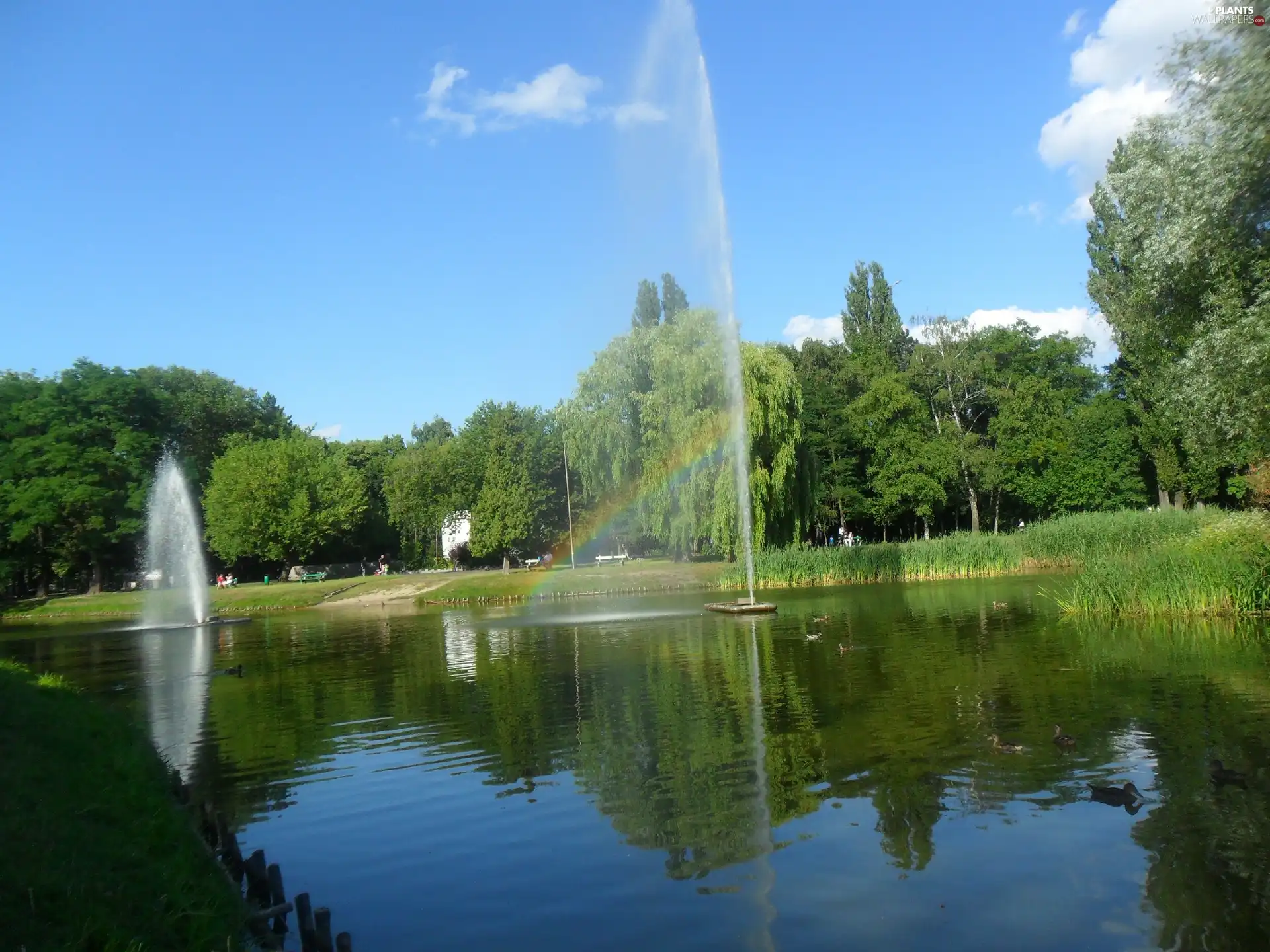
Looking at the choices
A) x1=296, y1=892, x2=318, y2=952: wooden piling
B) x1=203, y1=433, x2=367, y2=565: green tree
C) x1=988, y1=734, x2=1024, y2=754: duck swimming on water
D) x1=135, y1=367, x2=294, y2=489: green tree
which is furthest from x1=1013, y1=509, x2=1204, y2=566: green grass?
x1=135, y1=367, x2=294, y2=489: green tree

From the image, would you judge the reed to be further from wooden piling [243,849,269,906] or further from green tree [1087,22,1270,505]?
wooden piling [243,849,269,906]

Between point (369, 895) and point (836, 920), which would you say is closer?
point (836, 920)

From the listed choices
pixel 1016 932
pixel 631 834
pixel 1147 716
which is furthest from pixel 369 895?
pixel 1147 716

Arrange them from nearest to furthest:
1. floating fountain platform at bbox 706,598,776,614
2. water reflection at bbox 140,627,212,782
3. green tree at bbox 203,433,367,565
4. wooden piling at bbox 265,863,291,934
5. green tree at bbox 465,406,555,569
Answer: wooden piling at bbox 265,863,291,934, water reflection at bbox 140,627,212,782, floating fountain platform at bbox 706,598,776,614, green tree at bbox 203,433,367,565, green tree at bbox 465,406,555,569

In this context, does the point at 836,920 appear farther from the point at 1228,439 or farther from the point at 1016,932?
the point at 1228,439

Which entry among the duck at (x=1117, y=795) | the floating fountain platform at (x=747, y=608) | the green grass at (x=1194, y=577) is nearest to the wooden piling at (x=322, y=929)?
the duck at (x=1117, y=795)

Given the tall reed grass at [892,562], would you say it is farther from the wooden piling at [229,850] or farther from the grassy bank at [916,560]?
the wooden piling at [229,850]

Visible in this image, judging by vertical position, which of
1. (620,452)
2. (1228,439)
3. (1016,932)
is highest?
(620,452)

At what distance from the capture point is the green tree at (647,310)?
50.8m

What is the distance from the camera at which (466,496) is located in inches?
3314

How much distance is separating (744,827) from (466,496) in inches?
2940

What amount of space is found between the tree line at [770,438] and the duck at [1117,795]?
10.5m

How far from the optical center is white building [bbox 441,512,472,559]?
283ft

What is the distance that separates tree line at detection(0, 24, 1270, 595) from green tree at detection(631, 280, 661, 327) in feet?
0.62
